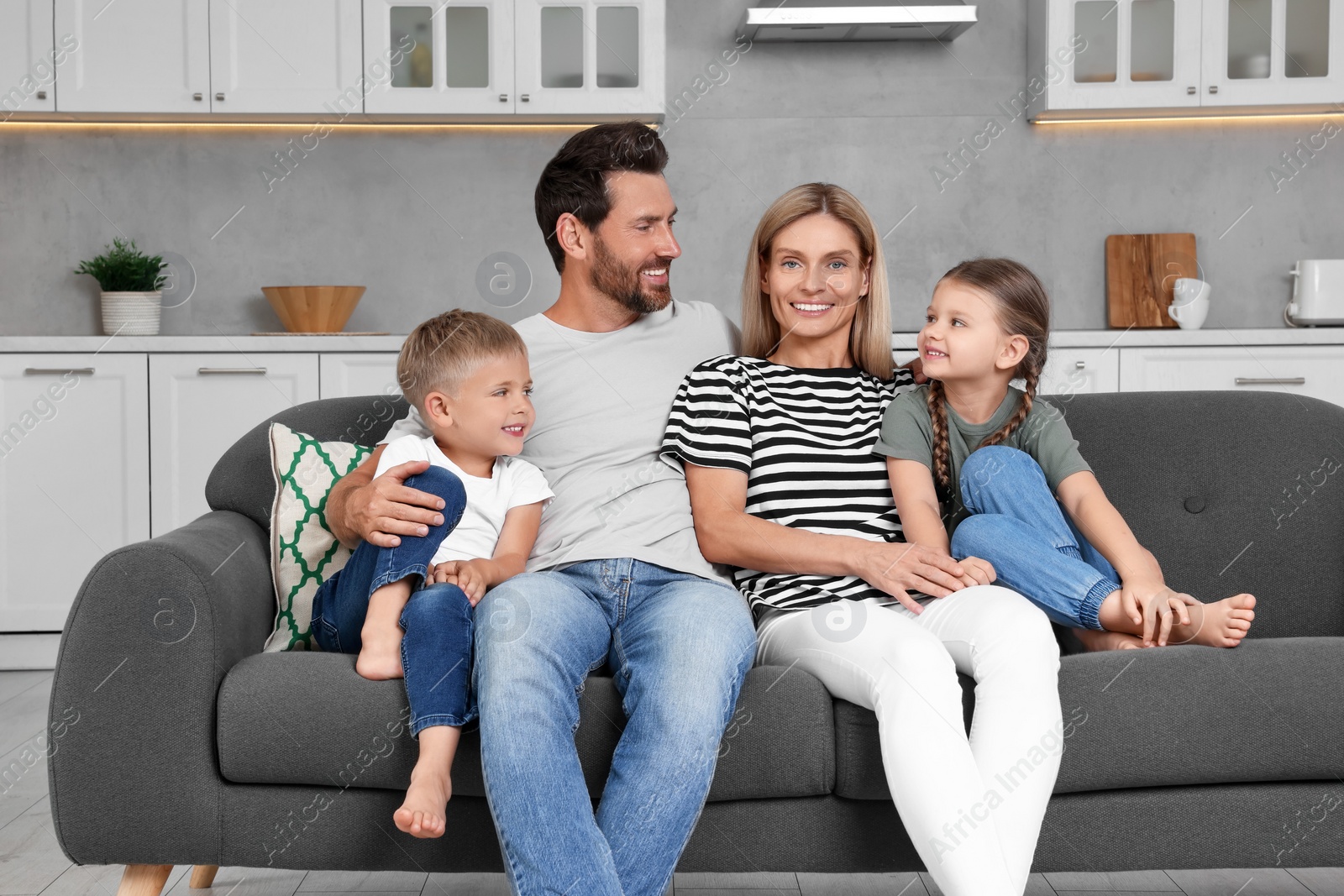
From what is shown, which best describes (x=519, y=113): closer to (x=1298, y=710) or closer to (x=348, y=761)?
(x=348, y=761)

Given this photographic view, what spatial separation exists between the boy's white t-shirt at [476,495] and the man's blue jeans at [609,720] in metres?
0.16

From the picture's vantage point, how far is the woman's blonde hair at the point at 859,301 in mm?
1818

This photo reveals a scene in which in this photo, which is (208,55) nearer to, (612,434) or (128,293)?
(128,293)

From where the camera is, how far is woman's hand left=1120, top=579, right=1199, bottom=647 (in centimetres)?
150

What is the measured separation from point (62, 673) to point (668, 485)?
0.85 metres

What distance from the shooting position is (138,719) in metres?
1.41

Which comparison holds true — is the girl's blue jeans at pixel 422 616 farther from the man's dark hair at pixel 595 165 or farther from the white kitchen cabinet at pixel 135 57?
the white kitchen cabinet at pixel 135 57

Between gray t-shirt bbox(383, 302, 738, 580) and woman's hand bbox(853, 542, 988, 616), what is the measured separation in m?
0.25

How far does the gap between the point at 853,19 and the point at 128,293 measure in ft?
7.67

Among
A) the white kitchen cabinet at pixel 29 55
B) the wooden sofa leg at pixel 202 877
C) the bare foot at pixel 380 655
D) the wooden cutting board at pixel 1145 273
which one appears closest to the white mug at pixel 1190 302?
the wooden cutting board at pixel 1145 273

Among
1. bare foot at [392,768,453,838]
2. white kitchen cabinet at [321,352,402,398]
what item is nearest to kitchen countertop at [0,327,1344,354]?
white kitchen cabinet at [321,352,402,398]

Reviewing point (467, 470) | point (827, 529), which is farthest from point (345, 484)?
point (827, 529)

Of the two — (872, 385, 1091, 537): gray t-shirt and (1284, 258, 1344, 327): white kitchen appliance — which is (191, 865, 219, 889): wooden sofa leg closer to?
(872, 385, 1091, 537): gray t-shirt

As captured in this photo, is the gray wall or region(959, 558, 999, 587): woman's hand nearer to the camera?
region(959, 558, 999, 587): woman's hand
